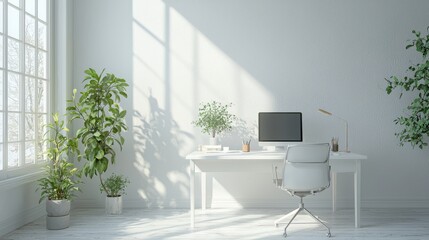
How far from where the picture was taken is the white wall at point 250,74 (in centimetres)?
521

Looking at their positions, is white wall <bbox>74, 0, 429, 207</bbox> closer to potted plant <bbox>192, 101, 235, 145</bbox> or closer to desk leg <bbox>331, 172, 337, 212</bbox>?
desk leg <bbox>331, 172, 337, 212</bbox>

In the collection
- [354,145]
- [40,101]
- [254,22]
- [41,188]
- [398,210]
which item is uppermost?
[254,22]

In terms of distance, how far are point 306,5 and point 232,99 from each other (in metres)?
1.39

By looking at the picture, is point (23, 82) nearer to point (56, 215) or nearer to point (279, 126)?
point (56, 215)

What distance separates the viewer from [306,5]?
5.23 meters

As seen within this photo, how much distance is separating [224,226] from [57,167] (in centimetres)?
176

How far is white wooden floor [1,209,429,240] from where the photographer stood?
3990 millimetres

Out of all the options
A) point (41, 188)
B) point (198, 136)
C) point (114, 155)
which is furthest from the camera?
point (198, 136)

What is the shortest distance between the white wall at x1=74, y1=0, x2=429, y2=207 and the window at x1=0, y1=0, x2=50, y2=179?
0.61m

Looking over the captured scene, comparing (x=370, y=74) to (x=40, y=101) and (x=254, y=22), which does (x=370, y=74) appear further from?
(x=40, y=101)

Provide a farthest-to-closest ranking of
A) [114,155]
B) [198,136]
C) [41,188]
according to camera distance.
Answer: [198,136] → [114,155] → [41,188]

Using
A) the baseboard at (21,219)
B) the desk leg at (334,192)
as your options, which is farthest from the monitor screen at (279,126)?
the baseboard at (21,219)

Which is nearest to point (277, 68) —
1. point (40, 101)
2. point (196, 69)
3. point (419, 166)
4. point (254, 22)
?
point (254, 22)

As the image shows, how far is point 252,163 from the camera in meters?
4.39
